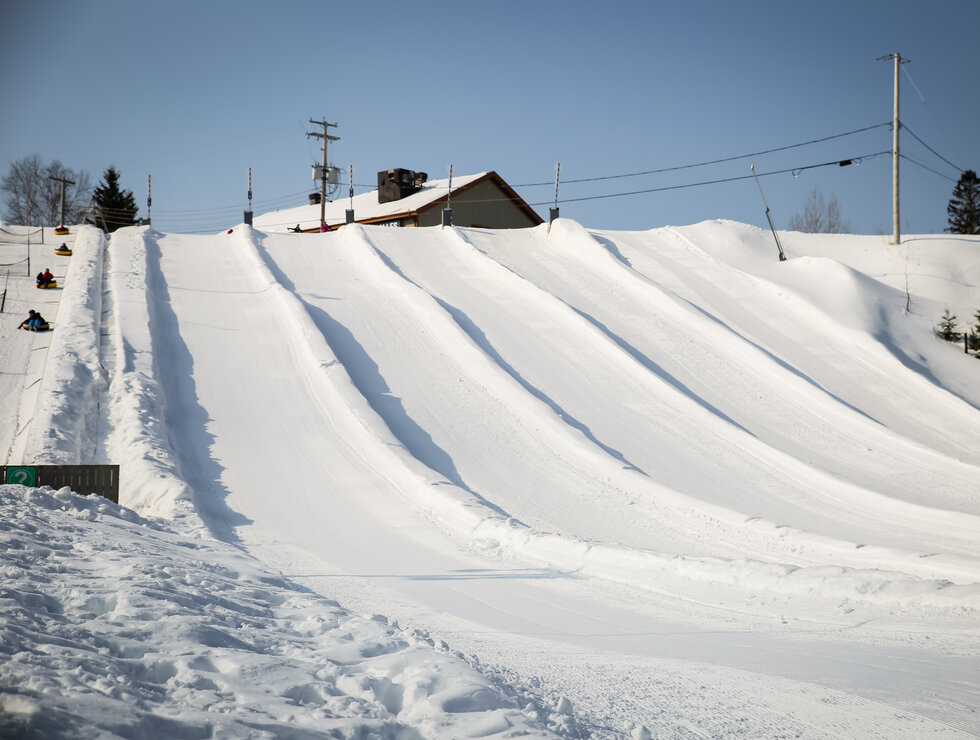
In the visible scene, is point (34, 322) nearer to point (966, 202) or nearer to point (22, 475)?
point (22, 475)

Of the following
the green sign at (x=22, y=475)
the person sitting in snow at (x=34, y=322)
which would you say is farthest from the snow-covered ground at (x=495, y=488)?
the green sign at (x=22, y=475)

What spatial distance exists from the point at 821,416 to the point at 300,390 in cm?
994

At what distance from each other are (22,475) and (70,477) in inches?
18.8

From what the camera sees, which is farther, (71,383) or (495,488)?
(71,383)

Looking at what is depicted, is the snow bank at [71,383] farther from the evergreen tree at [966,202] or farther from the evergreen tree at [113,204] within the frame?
the evergreen tree at [966,202]

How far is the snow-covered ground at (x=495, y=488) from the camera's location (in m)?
3.80

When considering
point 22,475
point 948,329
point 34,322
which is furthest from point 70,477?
point 948,329

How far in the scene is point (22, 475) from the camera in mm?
7785

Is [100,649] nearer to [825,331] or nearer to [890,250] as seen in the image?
[825,331]

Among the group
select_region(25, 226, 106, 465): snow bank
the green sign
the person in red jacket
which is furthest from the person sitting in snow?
the green sign

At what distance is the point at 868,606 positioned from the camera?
240 inches

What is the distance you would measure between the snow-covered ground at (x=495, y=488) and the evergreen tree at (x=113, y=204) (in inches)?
1179

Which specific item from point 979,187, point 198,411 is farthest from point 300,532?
point 979,187

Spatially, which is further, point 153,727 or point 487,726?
point 487,726
